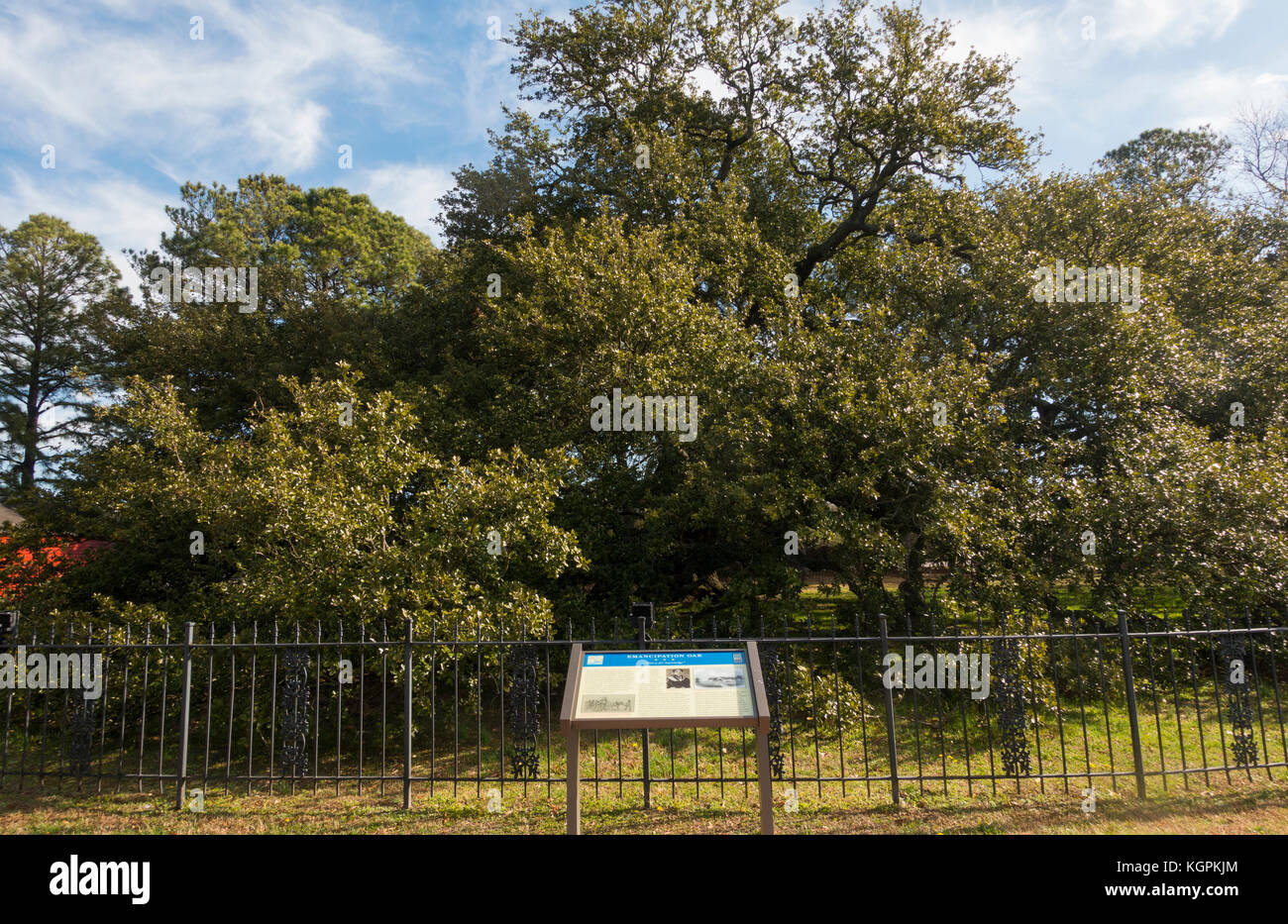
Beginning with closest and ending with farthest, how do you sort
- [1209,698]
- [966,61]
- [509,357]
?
1. [1209,698]
2. [509,357]
3. [966,61]

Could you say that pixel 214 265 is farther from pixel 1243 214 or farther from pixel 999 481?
pixel 1243 214

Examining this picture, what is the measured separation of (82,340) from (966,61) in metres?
33.3

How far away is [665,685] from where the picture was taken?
222 inches

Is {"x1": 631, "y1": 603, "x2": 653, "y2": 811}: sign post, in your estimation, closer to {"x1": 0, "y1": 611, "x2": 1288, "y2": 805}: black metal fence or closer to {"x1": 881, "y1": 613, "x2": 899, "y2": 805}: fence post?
{"x1": 0, "y1": 611, "x2": 1288, "y2": 805}: black metal fence

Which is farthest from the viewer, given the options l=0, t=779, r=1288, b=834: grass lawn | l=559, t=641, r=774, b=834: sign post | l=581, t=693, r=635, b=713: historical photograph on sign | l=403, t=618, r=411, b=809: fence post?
l=403, t=618, r=411, b=809: fence post

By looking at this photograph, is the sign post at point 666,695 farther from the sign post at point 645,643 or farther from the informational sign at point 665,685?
the sign post at point 645,643

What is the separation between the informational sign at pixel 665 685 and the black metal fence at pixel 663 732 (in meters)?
0.85

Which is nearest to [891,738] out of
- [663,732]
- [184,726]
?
[663,732]

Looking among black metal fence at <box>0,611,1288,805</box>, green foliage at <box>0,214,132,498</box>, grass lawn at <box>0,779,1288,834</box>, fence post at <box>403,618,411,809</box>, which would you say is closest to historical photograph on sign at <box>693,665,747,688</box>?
black metal fence at <box>0,611,1288,805</box>

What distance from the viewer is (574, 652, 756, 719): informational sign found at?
542 cm

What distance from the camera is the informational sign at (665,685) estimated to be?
5.42 m

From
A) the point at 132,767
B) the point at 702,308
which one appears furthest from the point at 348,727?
the point at 702,308

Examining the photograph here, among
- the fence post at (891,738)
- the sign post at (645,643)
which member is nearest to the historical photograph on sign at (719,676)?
the sign post at (645,643)

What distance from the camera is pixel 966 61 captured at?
16031 millimetres
